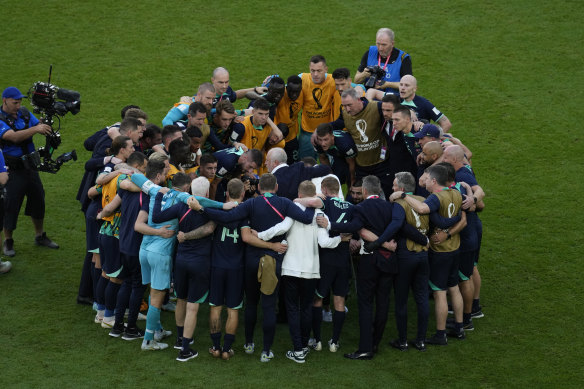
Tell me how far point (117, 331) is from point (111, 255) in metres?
0.81

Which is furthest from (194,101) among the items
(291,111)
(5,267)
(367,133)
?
(5,267)

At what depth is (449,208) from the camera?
7707mm

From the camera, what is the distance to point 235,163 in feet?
28.1

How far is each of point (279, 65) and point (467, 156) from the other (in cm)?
666

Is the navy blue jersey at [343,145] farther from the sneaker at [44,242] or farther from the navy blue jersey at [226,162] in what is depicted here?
the sneaker at [44,242]

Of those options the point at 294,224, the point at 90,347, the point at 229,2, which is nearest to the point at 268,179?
the point at 294,224

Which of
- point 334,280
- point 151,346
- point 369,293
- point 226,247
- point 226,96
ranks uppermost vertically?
point 226,96

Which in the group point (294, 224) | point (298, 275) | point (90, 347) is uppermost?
point (294, 224)

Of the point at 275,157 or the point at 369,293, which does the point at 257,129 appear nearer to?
the point at 275,157

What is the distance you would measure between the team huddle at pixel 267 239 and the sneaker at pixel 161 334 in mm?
15

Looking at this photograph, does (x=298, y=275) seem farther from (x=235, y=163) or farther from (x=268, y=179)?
(x=235, y=163)

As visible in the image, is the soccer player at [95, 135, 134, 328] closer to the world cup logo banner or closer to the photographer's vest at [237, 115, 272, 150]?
the photographer's vest at [237, 115, 272, 150]

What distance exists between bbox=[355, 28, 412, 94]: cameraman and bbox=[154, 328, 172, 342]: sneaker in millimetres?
4541

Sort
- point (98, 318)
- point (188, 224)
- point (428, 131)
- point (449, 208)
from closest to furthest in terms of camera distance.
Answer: point (188, 224), point (449, 208), point (98, 318), point (428, 131)
